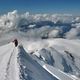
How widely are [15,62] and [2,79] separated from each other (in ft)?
33.4

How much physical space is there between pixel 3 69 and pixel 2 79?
5.22 meters

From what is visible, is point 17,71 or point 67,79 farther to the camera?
point 67,79

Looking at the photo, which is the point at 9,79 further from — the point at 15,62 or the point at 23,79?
the point at 15,62

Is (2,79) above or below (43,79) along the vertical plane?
above

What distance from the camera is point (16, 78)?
26594mm

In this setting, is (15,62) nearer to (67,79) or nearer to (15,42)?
(67,79)

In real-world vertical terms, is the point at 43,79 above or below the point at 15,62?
below

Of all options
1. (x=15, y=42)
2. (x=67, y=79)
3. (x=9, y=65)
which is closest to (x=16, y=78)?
(x=9, y=65)

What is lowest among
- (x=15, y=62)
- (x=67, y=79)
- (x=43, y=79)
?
(x=67, y=79)

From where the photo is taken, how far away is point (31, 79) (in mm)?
30484

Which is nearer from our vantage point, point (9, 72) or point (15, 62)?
point (9, 72)

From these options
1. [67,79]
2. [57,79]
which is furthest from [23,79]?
[67,79]

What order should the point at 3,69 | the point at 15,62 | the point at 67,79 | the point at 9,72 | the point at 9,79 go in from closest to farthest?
the point at 9,79 → the point at 9,72 → the point at 3,69 → the point at 15,62 → the point at 67,79

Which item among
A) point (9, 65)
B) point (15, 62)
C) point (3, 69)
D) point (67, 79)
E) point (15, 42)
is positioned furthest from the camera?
point (15, 42)
